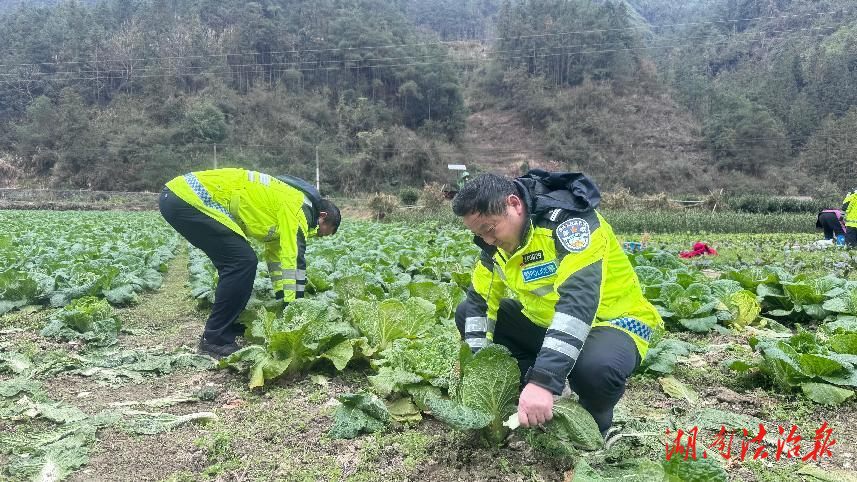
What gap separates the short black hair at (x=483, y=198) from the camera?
2414 millimetres

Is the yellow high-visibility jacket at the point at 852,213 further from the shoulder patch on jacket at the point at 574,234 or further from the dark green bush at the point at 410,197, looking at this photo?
the dark green bush at the point at 410,197

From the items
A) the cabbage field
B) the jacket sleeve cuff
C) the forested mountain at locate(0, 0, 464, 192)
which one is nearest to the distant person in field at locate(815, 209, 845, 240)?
the cabbage field

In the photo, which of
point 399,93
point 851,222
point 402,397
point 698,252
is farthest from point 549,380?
point 399,93

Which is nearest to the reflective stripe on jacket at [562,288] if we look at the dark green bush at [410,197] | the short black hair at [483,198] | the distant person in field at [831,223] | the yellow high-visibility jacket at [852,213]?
the short black hair at [483,198]

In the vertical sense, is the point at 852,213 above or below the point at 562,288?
below

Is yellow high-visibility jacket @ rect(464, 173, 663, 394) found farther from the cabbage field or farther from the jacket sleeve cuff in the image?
the cabbage field

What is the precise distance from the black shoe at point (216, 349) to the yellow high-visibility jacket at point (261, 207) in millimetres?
542

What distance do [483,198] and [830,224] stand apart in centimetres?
1394

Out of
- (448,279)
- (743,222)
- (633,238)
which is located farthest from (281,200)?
(743,222)

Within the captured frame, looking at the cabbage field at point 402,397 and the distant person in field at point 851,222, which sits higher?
the cabbage field at point 402,397

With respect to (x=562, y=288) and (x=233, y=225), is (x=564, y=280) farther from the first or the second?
(x=233, y=225)

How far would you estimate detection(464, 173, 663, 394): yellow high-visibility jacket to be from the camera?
2.18 metres

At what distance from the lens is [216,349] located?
4.36 meters

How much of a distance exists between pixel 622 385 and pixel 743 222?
20.5 meters
